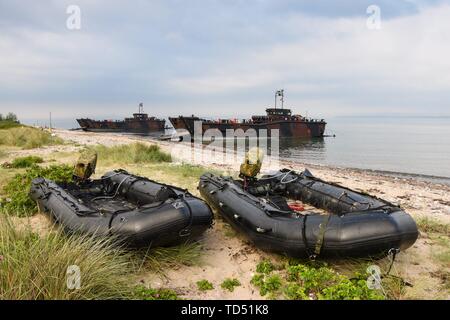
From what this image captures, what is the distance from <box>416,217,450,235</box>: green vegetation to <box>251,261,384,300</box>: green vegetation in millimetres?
2929

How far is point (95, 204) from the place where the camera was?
6965 mm

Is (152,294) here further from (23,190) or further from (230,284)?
(23,190)

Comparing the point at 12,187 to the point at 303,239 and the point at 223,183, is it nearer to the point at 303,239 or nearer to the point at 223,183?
the point at 223,183

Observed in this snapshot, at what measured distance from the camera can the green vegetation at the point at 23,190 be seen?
6764 millimetres

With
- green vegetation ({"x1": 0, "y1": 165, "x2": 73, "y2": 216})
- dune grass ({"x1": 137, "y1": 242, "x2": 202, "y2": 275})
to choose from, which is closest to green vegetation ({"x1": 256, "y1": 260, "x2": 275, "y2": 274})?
dune grass ({"x1": 137, "y1": 242, "x2": 202, "y2": 275})

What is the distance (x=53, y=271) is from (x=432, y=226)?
6.31m

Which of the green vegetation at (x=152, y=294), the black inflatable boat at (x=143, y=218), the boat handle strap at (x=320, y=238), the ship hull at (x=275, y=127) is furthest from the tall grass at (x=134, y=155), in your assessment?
the ship hull at (x=275, y=127)

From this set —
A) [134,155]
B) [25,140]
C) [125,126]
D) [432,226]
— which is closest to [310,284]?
[432,226]

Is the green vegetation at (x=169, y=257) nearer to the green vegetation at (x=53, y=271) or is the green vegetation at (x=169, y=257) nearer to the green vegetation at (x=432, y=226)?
the green vegetation at (x=53, y=271)

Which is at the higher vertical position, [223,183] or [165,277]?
[223,183]

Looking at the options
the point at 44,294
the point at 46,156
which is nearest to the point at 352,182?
the point at 44,294

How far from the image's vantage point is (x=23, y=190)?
25.2ft

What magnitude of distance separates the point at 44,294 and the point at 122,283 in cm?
81

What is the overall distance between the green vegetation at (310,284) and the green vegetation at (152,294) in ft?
3.33
